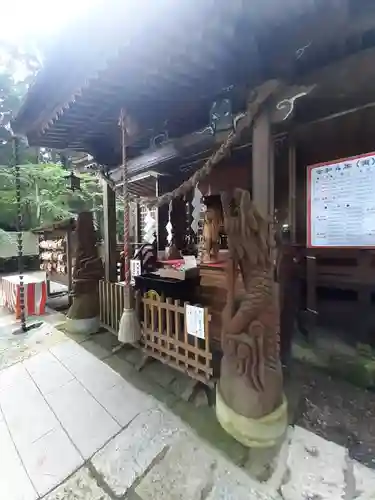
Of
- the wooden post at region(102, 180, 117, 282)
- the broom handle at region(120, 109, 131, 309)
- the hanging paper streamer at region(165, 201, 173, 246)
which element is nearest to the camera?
the broom handle at region(120, 109, 131, 309)

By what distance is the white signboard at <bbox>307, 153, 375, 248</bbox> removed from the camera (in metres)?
3.37

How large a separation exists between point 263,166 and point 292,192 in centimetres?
167

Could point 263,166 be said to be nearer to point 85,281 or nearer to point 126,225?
point 126,225

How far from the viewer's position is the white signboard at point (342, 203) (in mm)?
3367

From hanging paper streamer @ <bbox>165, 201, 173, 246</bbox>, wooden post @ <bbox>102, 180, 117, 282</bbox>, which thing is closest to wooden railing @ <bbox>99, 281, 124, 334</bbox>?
wooden post @ <bbox>102, 180, 117, 282</bbox>

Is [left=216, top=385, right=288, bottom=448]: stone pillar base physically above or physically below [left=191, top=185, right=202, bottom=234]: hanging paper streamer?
below

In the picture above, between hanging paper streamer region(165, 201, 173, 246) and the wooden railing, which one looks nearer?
the wooden railing

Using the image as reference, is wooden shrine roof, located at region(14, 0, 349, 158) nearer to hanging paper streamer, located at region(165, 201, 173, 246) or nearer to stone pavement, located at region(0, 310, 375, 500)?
hanging paper streamer, located at region(165, 201, 173, 246)

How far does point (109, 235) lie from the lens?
6.19 meters

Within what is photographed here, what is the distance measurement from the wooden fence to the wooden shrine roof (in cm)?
242

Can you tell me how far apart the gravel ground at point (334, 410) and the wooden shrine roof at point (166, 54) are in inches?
123

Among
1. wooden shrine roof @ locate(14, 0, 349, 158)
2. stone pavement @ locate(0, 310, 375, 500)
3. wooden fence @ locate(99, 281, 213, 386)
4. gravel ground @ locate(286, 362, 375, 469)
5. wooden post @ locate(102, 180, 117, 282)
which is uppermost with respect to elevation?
wooden shrine roof @ locate(14, 0, 349, 158)

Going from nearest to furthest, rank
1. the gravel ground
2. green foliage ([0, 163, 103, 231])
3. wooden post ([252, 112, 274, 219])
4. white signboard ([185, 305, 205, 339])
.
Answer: the gravel ground < wooden post ([252, 112, 274, 219]) < white signboard ([185, 305, 205, 339]) < green foliage ([0, 163, 103, 231])

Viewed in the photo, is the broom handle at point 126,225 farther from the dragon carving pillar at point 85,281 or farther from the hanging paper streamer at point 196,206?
the hanging paper streamer at point 196,206
